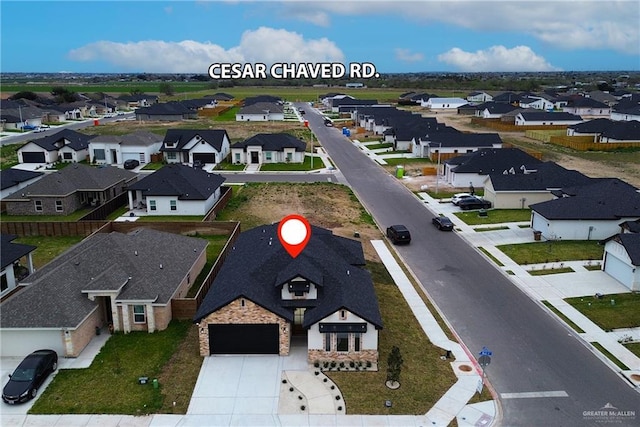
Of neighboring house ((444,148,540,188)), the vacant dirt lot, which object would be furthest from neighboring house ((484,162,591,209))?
the vacant dirt lot

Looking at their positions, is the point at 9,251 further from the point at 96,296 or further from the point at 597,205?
the point at 597,205

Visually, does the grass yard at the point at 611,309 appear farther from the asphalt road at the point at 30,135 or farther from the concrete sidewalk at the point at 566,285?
the asphalt road at the point at 30,135

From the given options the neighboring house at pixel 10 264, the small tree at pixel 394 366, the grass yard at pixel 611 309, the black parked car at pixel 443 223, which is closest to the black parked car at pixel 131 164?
the neighboring house at pixel 10 264

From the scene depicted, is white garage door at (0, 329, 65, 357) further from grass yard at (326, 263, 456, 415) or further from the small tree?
the small tree

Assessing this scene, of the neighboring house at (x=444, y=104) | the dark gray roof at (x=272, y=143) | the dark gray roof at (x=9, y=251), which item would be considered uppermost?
the neighboring house at (x=444, y=104)

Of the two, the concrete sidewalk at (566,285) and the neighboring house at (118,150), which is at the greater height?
the neighboring house at (118,150)

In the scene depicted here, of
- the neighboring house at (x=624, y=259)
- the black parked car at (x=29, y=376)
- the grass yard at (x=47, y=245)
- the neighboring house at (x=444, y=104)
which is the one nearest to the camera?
the black parked car at (x=29, y=376)

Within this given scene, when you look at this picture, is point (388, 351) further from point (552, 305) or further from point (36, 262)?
point (36, 262)

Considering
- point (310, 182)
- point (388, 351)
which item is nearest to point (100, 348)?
point (388, 351)
